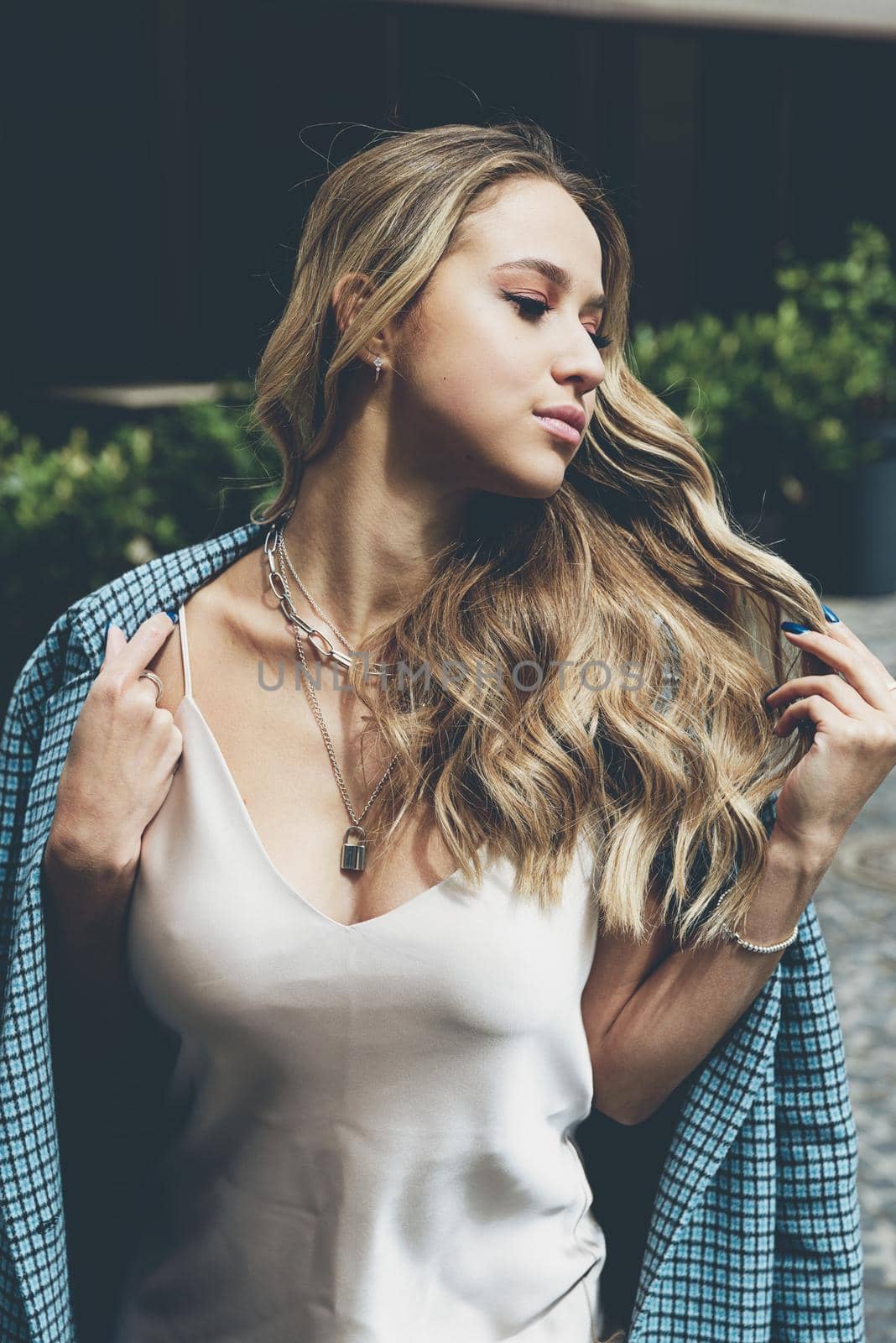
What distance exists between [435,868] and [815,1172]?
61 centimetres

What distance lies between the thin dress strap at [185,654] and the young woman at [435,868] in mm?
10

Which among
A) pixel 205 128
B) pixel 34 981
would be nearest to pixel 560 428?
pixel 34 981

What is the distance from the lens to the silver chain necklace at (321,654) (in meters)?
1.65

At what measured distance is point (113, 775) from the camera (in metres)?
1.64

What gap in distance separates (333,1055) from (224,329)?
6869 millimetres

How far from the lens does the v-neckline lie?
154cm

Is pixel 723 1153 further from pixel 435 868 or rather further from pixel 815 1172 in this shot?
pixel 435 868

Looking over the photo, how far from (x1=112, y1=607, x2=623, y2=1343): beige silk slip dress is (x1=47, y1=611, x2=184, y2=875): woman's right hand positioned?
0.12 feet

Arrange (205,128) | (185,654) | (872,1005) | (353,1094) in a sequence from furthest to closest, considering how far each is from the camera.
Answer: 1. (205,128)
2. (872,1005)
3. (185,654)
4. (353,1094)

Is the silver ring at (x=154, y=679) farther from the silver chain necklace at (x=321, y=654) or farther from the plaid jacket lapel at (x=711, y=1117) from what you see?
the plaid jacket lapel at (x=711, y=1117)

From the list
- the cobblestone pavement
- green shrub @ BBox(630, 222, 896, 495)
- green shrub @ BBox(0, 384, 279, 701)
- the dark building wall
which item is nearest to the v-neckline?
the cobblestone pavement

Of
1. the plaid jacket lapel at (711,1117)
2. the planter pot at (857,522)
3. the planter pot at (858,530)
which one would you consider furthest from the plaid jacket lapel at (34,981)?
the planter pot at (858,530)

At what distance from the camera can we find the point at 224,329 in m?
7.93

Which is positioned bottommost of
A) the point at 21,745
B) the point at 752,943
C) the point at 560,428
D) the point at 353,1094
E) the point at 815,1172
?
the point at 815,1172
